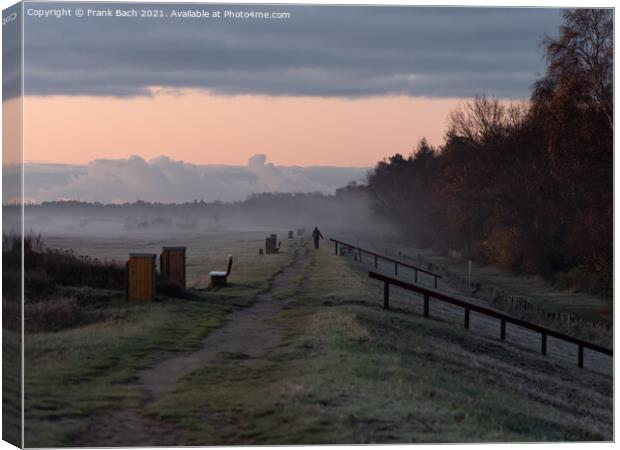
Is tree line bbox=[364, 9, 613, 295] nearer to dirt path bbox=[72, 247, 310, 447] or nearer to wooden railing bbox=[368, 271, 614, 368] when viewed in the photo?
wooden railing bbox=[368, 271, 614, 368]

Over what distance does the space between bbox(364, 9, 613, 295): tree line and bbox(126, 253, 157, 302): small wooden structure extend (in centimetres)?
629

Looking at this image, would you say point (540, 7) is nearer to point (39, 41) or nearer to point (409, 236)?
point (39, 41)

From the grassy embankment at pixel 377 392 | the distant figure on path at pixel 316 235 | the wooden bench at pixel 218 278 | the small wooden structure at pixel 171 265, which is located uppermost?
the distant figure on path at pixel 316 235

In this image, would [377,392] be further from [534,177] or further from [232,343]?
[534,177]

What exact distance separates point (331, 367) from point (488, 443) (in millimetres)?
3827

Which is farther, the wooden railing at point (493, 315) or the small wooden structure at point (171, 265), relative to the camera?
the small wooden structure at point (171, 265)

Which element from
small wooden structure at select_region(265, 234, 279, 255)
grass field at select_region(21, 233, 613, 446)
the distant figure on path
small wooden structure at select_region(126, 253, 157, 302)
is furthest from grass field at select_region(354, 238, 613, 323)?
small wooden structure at select_region(126, 253, 157, 302)

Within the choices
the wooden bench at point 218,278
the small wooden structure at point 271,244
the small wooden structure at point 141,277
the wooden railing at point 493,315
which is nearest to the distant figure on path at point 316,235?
the small wooden structure at point 271,244

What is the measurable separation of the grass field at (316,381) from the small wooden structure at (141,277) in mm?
493

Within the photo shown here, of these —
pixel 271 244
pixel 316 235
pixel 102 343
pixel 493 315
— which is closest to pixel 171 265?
pixel 316 235

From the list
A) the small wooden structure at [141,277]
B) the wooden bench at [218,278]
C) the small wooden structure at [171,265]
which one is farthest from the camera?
the wooden bench at [218,278]

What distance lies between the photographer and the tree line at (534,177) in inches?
1122

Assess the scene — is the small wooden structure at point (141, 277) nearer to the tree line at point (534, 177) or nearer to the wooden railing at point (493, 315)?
the wooden railing at point (493, 315)

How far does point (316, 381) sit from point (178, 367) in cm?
340
